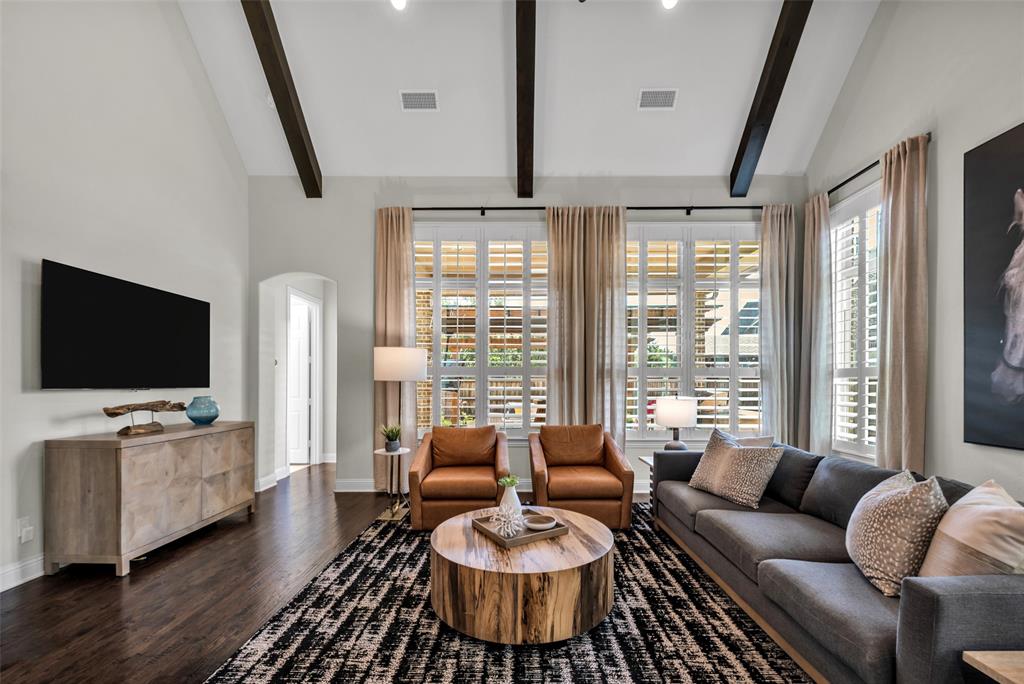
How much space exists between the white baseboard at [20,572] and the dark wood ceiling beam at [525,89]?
4714 millimetres

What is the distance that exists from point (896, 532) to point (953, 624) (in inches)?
22.0

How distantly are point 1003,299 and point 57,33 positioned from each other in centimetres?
602

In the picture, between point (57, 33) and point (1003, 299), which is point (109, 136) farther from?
point (1003, 299)

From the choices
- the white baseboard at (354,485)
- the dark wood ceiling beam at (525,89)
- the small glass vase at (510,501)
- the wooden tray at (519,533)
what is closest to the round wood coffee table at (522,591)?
the wooden tray at (519,533)

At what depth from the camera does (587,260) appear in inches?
203

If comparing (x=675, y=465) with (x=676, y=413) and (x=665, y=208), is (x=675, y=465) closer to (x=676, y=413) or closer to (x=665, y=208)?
(x=676, y=413)

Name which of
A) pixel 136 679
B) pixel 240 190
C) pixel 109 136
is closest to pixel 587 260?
pixel 240 190

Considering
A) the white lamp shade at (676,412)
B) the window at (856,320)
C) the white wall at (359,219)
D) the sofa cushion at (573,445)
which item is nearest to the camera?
the window at (856,320)

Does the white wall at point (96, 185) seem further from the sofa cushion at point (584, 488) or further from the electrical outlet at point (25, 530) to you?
the sofa cushion at point (584, 488)

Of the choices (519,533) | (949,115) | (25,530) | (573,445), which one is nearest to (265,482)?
(25,530)

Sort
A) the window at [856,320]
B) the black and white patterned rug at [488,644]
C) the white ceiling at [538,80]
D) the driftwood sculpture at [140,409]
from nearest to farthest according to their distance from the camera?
the black and white patterned rug at [488,644] < the driftwood sculpture at [140,409] < the window at [856,320] < the white ceiling at [538,80]

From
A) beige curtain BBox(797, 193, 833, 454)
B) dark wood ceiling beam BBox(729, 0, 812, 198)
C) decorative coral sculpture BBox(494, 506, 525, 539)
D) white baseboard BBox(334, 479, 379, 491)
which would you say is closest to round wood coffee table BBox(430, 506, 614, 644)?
decorative coral sculpture BBox(494, 506, 525, 539)

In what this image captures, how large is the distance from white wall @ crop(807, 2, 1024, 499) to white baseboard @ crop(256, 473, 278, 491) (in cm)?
591

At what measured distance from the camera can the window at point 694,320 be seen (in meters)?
5.24
